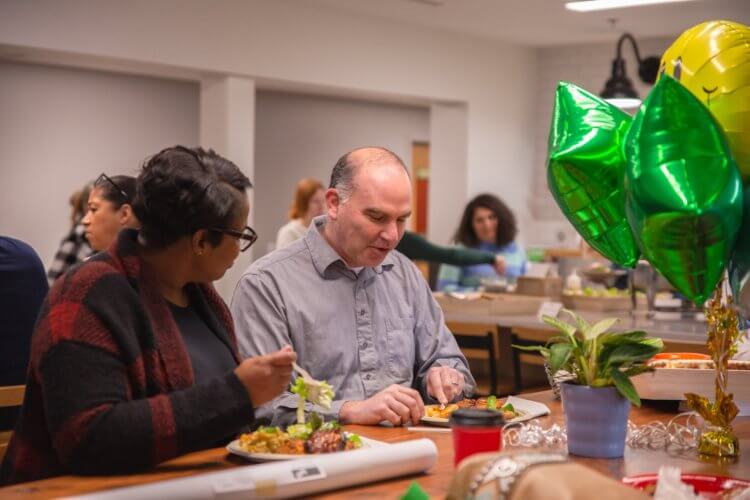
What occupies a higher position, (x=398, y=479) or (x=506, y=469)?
(x=506, y=469)

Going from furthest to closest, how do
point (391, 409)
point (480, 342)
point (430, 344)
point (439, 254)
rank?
point (439, 254)
point (480, 342)
point (430, 344)
point (391, 409)

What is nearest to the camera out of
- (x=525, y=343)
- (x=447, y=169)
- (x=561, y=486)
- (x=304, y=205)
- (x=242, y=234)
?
(x=561, y=486)

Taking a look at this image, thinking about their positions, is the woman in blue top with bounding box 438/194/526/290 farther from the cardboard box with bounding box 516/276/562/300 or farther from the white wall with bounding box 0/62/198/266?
the white wall with bounding box 0/62/198/266

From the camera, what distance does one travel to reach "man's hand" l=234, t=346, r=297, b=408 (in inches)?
70.8

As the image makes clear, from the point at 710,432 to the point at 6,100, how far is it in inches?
291

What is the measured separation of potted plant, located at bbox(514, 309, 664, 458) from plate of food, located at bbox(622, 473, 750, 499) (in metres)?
0.18

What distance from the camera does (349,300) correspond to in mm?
2666

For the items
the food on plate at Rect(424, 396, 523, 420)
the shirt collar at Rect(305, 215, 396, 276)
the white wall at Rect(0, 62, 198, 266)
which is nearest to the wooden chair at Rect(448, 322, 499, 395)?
the shirt collar at Rect(305, 215, 396, 276)

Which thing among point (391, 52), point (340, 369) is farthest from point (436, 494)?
point (391, 52)

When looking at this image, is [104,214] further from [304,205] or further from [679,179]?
[304,205]

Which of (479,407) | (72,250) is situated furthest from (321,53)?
(479,407)

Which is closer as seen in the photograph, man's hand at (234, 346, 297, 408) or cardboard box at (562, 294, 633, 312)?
man's hand at (234, 346, 297, 408)

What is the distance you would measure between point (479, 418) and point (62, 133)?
25.3ft

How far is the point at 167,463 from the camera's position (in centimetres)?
189
